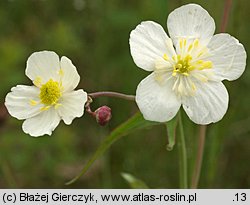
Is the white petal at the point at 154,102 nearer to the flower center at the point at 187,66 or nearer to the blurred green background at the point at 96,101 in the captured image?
the flower center at the point at 187,66

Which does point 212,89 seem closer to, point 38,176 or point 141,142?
point 141,142

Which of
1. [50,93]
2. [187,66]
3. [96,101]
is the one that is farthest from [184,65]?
[96,101]

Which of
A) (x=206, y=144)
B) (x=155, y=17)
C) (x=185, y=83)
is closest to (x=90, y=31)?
(x=155, y=17)

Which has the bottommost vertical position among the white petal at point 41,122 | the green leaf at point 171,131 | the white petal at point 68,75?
the green leaf at point 171,131

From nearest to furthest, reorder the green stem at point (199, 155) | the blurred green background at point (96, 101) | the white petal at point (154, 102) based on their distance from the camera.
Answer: the white petal at point (154, 102), the green stem at point (199, 155), the blurred green background at point (96, 101)

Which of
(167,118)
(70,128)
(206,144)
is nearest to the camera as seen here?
(167,118)

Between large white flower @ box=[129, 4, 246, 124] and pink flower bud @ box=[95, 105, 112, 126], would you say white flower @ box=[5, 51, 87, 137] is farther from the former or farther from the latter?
large white flower @ box=[129, 4, 246, 124]

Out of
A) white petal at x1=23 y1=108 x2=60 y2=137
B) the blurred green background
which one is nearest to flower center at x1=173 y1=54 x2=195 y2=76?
white petal at x1=23 y1=108 x2=60 y2=137

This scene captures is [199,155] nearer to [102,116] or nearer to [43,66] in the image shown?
[102,116]

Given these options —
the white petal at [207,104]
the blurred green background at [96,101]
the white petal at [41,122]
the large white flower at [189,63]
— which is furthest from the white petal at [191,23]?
the blurred green background at [96,101]
